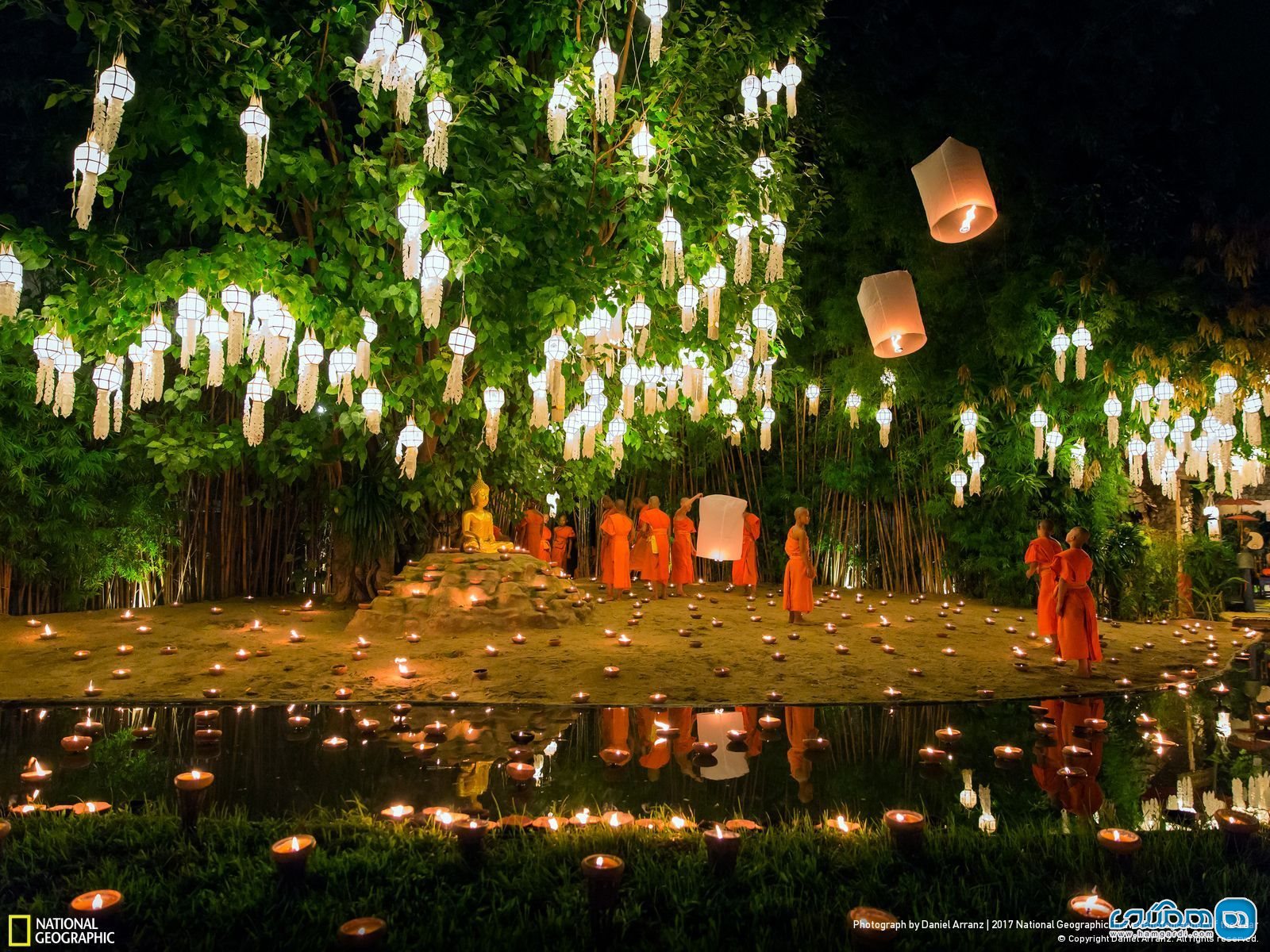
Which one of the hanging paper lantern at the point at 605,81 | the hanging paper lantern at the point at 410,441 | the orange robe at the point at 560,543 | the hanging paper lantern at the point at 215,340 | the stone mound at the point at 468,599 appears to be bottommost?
the stone mound at the point at 468,599

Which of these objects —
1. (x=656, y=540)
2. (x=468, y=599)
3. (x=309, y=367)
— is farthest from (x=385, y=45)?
(x=656, y=540)

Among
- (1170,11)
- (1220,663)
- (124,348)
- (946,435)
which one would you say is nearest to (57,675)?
(124,348)

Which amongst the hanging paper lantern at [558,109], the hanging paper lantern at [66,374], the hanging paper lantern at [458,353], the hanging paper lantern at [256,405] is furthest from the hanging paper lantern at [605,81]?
the hanging paper lantern at [66,374]

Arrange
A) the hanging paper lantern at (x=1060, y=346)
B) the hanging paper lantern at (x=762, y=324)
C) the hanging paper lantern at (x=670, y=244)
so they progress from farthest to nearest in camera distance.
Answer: the hanging paper lantern at (x=1060, y=346) → the hanging paper lantern at (x=762, y=324) → the hanging paper lantern at (x=670, y=244)

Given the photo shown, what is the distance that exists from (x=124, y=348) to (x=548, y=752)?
14.5 feet

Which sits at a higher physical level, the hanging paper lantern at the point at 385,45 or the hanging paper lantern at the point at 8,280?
the hanging paper lantern at the point at 385,45

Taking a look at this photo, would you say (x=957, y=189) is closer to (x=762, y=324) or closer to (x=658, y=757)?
(x=762, y=324)

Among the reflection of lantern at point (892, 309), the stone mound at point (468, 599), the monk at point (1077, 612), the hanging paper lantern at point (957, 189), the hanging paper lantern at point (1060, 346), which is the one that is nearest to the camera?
the hanging paper lantern at point (957, 189)

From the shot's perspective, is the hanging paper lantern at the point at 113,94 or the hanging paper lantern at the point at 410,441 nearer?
the hanging paper lantern at the point at 113,94

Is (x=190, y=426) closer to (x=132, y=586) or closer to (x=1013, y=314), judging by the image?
(x=132, y=586)

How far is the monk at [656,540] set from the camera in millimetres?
10727

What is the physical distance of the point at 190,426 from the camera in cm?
731

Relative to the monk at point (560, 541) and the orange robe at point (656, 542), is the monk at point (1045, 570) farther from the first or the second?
the monk at point (560, 541)

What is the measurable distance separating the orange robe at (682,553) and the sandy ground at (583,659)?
7.61 feet
